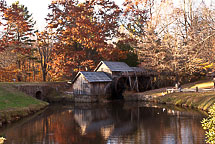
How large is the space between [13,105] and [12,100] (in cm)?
209

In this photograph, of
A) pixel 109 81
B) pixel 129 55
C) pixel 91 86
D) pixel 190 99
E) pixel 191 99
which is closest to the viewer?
pixel 191 99

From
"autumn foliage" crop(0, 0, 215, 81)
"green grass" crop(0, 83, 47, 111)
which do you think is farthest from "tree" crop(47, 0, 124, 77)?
"green grass" crop(0, 83, 47, 111)

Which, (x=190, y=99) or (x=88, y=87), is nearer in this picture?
(x=190, y=99)

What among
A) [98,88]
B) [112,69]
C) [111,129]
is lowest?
[111,129]

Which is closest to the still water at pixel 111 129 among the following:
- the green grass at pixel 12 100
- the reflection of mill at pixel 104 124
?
the reflection of mill at pixel 104 124

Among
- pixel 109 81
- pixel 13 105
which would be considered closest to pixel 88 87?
pixel 109 81

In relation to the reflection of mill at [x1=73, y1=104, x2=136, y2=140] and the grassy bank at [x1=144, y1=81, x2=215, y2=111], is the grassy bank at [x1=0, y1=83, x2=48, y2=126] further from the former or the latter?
the grassy bank at [x1=144, y1=81, x2=215, y2=111]

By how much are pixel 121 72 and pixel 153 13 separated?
1739cm

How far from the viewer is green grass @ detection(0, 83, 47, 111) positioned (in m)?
24.2

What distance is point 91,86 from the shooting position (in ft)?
112

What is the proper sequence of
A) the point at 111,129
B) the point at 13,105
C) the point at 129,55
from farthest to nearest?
the point at 129,55 < the point at 13,105 < the point at 111,129

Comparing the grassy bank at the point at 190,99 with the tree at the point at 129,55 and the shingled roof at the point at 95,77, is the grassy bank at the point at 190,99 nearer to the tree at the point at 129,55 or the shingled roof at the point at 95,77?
the shingled roof at the point at 95,77

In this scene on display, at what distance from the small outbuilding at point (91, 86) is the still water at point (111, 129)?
9660 mm

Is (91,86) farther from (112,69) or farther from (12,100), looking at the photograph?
(12,100)
